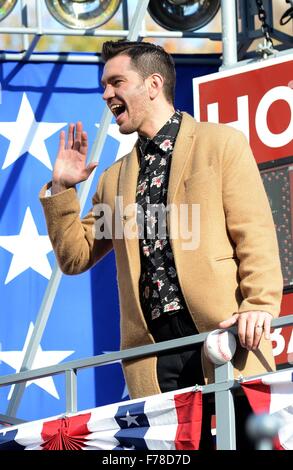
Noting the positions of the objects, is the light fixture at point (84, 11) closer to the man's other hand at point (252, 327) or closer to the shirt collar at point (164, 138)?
the shirt collar at point (164, 138)

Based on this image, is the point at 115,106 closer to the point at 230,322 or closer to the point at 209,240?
the point at 209,240

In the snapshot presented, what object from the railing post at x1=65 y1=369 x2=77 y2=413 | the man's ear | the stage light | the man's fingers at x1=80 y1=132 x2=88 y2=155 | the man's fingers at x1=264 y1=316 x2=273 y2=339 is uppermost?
the stage light

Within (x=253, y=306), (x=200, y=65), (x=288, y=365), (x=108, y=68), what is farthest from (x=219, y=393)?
(x=200, y=65)

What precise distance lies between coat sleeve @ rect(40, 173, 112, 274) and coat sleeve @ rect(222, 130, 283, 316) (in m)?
0.61

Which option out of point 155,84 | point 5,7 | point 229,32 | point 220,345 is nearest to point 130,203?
point 155,84

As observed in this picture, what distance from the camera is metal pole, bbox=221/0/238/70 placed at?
8.27 metres

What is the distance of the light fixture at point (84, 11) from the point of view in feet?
29.9

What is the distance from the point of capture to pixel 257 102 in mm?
7953

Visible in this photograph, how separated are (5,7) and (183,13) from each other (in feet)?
3.69

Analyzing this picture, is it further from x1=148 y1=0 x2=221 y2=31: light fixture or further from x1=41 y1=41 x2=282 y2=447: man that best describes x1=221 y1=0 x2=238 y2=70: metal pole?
x1=41 y1=41 x2=282 y2=447: man

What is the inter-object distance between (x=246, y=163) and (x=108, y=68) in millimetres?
728

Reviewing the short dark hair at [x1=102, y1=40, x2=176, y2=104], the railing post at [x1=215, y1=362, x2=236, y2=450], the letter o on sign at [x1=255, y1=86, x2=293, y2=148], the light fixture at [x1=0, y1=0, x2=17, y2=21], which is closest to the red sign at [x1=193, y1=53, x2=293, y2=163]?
the letter o on sign at [x1=255, y1=86, x2=293, y2=148]

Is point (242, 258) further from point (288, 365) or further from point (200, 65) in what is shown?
point (200, 65)

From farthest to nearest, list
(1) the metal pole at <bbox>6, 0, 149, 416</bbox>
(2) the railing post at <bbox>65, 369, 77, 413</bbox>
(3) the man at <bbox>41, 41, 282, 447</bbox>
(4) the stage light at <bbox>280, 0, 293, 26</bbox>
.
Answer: (4) the stage light at <bbox>280, 0, 293, 26</bbox>, (1) the metal pole at <bbox>6, 0, 149, 416</bbox>, (2) the railing post at <bbox>65, 369, 77, 413</bbox>, (3) the man at <bbox>41, 41, 282, 447</bbox>
